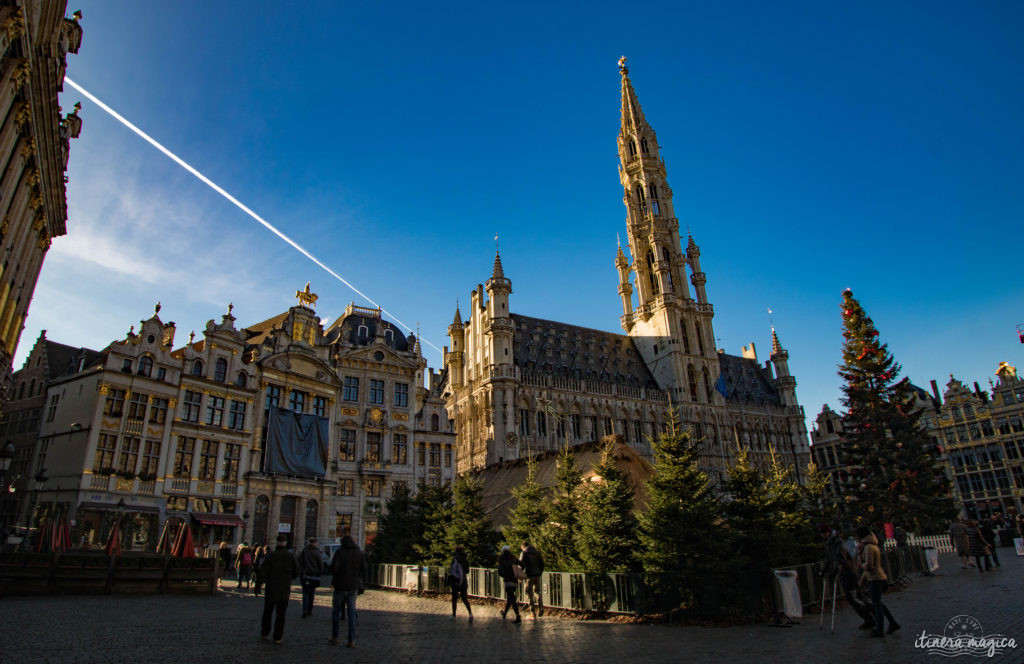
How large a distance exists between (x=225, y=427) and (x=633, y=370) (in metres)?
51.8

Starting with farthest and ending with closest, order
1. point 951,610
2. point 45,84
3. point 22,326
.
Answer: point 22,326 → point 45,84 → point 951,610

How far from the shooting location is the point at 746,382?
86125mm

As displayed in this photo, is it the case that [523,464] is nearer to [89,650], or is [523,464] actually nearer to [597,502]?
[597,502]

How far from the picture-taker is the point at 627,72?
92.7 metres

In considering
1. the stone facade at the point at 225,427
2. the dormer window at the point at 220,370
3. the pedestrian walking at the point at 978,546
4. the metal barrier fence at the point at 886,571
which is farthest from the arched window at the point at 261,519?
the pedestrian walking at the point at 978,546

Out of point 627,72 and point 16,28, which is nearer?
point 16,28

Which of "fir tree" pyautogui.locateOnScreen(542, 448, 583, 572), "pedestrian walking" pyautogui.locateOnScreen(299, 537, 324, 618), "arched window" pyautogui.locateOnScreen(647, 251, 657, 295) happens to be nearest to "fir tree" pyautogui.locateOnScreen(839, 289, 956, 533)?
"fir tree" pyautogui.locateOnScreen(542, 448, 583, 572)

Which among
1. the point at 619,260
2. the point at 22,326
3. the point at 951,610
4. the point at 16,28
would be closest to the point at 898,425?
the point at 951,610

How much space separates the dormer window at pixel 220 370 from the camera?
110ft

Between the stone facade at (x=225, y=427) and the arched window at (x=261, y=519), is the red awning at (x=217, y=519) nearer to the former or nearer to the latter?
the stone facade at (x=225, y=427)

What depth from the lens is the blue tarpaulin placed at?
34125 mm

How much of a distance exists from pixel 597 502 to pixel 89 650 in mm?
11360

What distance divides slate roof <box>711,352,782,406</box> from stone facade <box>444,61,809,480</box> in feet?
0.78

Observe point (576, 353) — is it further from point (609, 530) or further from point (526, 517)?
point (609, 530)
